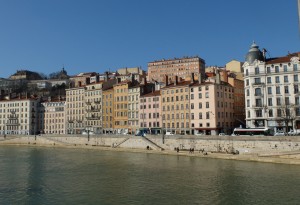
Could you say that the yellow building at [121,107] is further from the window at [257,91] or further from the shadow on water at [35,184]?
the shadow on water at [35,184]

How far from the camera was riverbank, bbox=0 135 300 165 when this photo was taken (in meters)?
50.1

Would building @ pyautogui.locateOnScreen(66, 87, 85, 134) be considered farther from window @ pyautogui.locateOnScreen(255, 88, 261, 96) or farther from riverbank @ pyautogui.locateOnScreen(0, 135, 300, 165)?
window @ pyautogui.locateOnScreen(255, 88, 261, 96)

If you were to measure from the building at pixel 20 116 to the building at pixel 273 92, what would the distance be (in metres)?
77.3

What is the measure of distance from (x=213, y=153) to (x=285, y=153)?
1179cm

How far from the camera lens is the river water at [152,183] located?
1158 inches

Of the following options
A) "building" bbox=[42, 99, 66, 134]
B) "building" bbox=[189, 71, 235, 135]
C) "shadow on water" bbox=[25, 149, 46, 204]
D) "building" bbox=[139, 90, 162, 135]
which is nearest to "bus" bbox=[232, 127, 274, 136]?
"building" bbox=[189, 71, 235, 135]

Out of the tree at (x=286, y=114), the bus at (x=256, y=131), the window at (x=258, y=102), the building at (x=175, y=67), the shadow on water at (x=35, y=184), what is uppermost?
the building at (x=175, y=67)

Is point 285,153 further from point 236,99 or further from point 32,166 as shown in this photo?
point 32,166

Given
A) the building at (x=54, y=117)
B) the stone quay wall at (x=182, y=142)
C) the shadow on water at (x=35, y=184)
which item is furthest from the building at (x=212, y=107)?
the building at (x=54, y=117)

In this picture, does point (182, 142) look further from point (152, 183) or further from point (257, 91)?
point (152, 183)

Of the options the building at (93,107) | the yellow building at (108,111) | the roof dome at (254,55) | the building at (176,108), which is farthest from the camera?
the building at (93,107)

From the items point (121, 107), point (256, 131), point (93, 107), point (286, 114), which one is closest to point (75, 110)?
point (93, 107)

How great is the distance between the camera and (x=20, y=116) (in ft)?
385

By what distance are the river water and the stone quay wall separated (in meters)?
4.89
